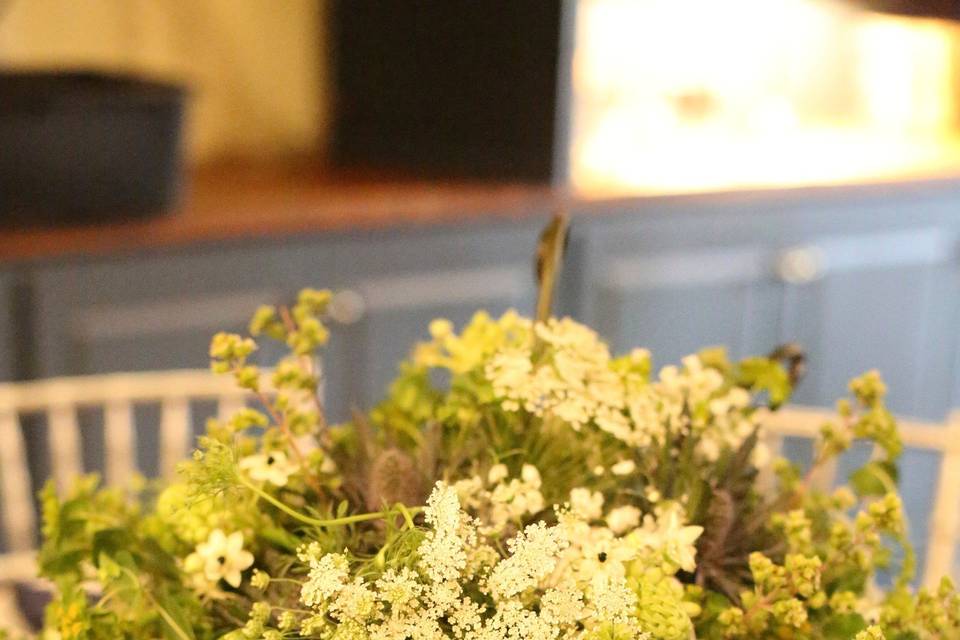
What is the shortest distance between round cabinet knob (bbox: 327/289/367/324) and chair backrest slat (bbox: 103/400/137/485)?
1.14 ft

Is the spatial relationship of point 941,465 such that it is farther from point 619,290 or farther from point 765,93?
point 765,93

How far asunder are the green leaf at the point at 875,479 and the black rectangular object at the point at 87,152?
50.5 inches

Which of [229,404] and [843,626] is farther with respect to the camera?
[229,404]

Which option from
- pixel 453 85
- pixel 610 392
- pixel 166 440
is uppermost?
pixel 453 85

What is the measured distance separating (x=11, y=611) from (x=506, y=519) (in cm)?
58

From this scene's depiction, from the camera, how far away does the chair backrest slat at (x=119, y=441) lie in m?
1.63

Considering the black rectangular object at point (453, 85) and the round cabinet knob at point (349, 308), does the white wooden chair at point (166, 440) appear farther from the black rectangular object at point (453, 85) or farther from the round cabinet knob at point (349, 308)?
the black rectangular object at point (453, 85)

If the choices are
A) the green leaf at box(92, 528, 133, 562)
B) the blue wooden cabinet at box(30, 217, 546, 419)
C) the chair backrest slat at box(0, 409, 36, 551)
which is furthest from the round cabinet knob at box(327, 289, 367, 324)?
the green leaf at box(92, 528, 133, 562)

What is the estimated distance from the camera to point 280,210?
6.69 feet

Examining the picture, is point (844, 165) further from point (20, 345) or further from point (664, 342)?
point (20, 345)

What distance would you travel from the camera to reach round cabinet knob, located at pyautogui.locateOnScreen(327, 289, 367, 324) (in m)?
2.08

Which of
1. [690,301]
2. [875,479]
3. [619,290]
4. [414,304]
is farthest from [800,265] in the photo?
[875,479]

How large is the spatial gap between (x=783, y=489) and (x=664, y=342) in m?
1.50

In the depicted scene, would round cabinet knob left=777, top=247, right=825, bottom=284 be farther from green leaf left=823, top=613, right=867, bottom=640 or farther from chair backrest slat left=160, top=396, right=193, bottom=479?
green leaf left=823, top=613, right=867, bottom=640
